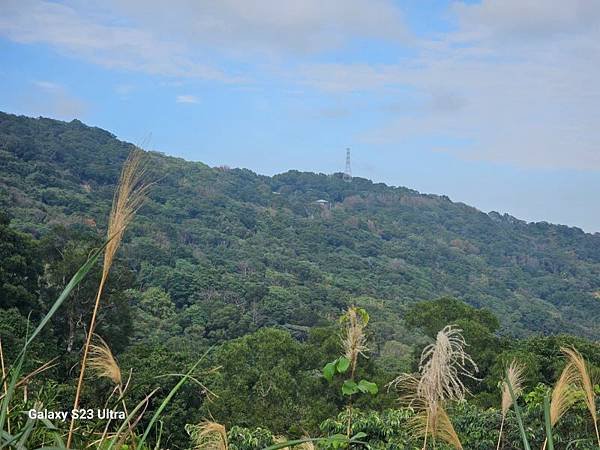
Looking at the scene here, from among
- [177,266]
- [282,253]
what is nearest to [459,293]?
[282,253]

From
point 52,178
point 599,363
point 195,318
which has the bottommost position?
point 195,318

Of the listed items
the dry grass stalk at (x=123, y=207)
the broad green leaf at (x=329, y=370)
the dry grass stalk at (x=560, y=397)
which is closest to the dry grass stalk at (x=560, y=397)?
the dry grass stalk at (x=560, y=397)

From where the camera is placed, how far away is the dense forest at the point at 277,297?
6742mm

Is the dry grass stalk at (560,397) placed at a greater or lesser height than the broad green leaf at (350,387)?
greater

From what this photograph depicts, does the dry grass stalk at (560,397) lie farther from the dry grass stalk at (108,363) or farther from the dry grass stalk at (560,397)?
the dry grass stalk at (108,363)

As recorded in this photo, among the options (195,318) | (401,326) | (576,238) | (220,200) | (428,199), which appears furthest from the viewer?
(428,199)

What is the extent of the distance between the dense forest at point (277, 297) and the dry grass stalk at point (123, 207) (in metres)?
0.12

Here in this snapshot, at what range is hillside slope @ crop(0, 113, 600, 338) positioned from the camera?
97.1ft

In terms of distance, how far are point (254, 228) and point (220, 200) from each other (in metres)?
5.33

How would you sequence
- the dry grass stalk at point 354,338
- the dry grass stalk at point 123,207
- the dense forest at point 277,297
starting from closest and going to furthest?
the dry grass stalk at point 123,207, the dry grass stalk at point 354,338, the dense forest at point 277,297

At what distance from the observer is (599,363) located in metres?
A: 12.5

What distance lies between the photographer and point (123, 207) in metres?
1.39

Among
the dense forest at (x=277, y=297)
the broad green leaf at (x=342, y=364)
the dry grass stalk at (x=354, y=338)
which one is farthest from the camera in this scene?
the dense forest at (x=277, y=297)

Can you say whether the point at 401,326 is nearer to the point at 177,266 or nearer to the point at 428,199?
the point at 177,266
